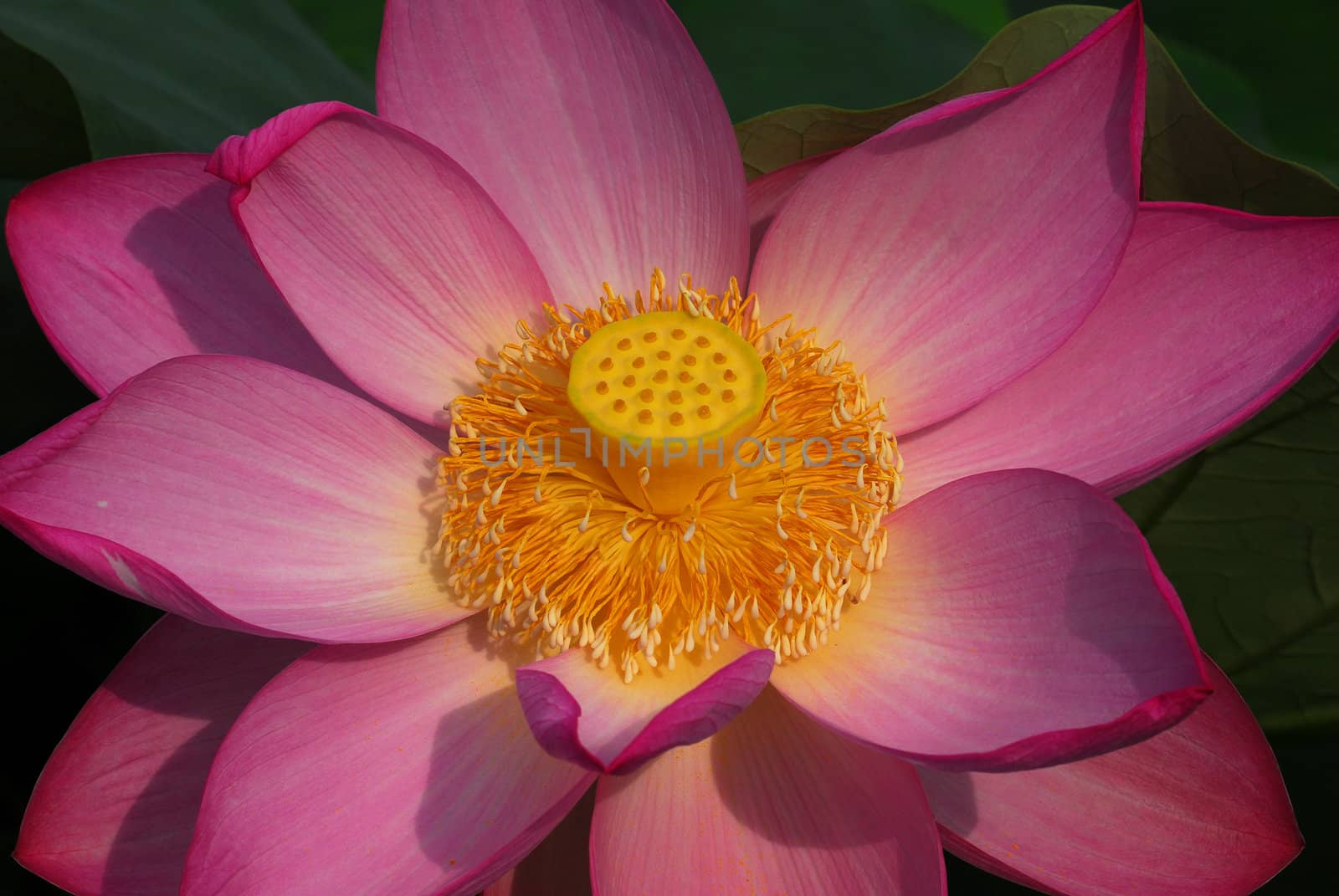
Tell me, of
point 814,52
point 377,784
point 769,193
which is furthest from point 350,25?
point 377,784

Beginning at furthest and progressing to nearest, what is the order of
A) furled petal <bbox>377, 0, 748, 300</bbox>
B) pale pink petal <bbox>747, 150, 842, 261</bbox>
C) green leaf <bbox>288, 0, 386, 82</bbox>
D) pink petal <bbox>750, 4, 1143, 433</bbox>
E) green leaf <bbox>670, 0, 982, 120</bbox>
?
green leaf <bbox>288, 0, 386, 82</bbox>
green leaf <bbox>670, 0, 982, 120</bbox>
pale pink petal <bbox>747, 150, 842, 261</bbox>
furled petal <bbox>377, 0, 748, 300</bbox>
pink petal <bbox>750, 4, 1143, 433</bbox>

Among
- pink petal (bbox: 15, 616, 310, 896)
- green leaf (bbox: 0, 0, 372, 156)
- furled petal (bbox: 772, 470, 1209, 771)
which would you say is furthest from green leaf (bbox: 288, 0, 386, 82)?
furled petal (bbox: 772, 470, 1209, 771)

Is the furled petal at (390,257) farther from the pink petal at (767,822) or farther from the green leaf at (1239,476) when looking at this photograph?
the pink petal at (767,822)

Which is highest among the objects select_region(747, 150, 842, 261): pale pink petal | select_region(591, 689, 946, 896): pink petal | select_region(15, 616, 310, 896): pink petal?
select_region(747, 150, 842, 261): pale pink petal

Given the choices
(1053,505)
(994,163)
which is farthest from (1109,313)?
(1053,505)

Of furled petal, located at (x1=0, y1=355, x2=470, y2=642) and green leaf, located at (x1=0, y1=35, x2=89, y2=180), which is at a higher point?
green leaf, located at (x1=0, y1=35, x2=89, y2=180)

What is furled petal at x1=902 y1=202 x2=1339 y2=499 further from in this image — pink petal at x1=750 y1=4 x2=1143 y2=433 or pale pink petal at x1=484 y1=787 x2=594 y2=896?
pale pink petal at x1=484 y1=787 x2=594 y2=896

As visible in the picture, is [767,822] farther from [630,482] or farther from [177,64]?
[177,64]

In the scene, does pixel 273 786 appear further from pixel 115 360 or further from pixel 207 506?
pixel 115 360
